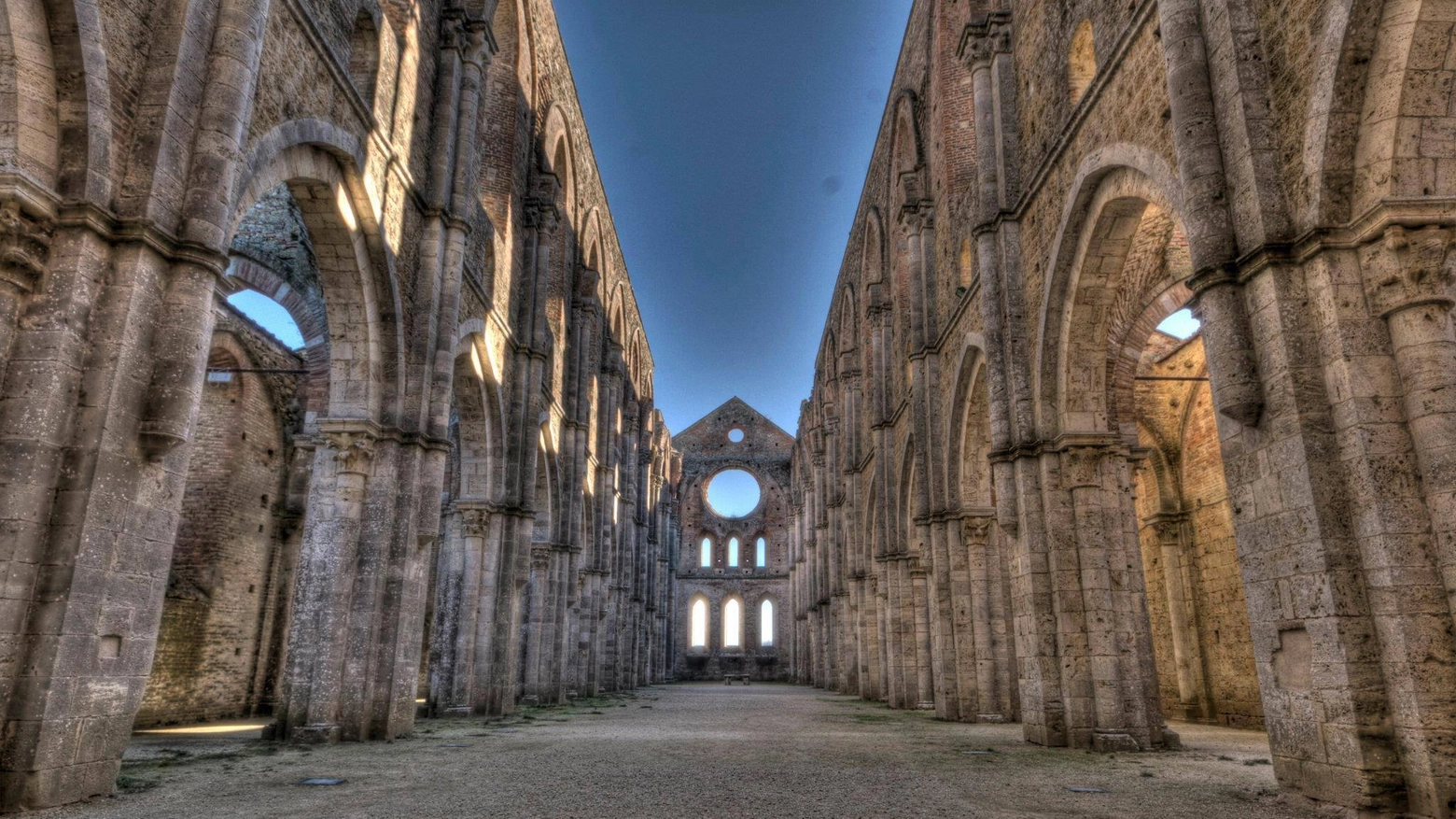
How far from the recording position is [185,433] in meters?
6.62

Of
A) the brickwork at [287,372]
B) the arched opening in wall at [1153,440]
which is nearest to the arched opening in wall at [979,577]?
the arched opening in wall at [1153,440]

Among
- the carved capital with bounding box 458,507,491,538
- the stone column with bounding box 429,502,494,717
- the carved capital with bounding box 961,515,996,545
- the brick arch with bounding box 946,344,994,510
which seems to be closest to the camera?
the stone column with bounding box 429,502,494,717

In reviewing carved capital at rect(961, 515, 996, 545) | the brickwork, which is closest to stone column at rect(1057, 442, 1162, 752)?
carved capital at rect(961, 515, 996, 545)

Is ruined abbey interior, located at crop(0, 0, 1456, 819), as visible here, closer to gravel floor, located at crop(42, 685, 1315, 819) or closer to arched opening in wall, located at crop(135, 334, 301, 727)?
arched opening in wall, located at crop(135, 334, 301, 727)

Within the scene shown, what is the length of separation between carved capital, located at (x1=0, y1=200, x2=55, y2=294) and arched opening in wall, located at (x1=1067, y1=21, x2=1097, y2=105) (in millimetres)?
11068

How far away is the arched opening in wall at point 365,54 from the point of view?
450 inches

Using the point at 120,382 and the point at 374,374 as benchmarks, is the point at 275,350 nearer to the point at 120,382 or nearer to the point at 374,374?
the point at 374,374

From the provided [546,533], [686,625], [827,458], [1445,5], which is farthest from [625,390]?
[1445,5]

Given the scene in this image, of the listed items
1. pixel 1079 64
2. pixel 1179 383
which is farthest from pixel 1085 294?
pixel 1179 383

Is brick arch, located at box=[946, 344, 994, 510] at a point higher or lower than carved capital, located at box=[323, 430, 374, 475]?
higher

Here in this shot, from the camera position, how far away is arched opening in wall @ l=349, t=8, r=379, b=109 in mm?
11422

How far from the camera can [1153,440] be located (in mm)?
19156

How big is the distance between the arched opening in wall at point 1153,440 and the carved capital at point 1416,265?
1.65m

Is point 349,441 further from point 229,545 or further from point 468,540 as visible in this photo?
point 229,545
